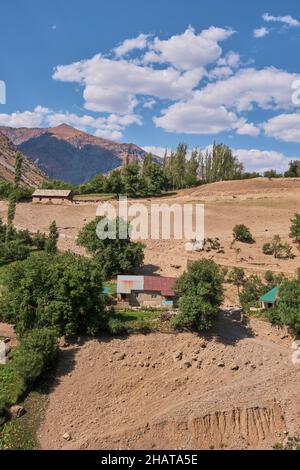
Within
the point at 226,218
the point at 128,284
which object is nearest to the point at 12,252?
the point at 128,284

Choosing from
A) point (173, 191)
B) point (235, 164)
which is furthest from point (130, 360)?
point (235, 164)

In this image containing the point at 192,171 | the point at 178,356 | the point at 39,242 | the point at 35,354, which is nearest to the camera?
the point at 35,354

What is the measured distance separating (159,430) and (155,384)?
375 centimetres

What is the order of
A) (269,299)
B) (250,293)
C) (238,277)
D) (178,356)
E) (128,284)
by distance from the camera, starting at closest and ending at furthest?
1. (178,356)
2. (269,299)
3. (128,284)
4. (250,293)
5. (238,277)

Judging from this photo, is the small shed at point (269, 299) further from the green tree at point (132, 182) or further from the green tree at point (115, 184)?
the green tree at point (115, 184)

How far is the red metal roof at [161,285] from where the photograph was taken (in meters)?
36.9

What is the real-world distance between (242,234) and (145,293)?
21928 millimetres

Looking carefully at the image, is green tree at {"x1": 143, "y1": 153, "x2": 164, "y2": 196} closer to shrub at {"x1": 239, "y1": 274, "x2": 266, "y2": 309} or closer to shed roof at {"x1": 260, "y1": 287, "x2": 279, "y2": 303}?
shrub at {"x1": 239, "y1": 274, "x2": 266, "y2": 309}

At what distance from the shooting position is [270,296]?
1426 inches

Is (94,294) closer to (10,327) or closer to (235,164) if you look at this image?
(10,327)

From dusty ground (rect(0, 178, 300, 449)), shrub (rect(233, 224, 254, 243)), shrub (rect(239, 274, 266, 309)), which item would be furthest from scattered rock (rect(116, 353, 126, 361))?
shrub (rect(233, 224, 254, 243))

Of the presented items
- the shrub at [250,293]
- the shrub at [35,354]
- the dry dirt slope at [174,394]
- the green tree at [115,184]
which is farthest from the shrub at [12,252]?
the green tree at [115,184]

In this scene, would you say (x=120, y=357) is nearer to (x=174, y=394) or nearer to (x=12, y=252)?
(x=174, y=394)

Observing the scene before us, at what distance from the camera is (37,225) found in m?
63.2
